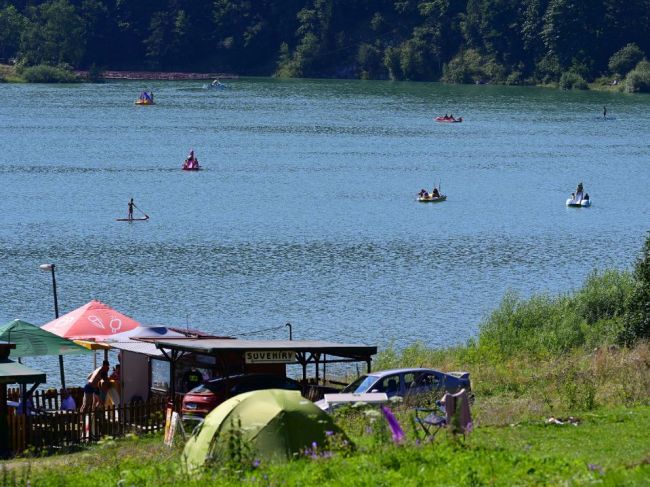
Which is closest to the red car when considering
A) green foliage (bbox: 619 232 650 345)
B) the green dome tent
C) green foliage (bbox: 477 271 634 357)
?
the green dome tent

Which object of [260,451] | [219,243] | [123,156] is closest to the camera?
[260,451]

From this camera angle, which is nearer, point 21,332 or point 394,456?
point 394,456

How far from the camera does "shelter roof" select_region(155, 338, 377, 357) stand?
2670 cm

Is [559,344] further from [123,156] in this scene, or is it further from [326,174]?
[123,156]

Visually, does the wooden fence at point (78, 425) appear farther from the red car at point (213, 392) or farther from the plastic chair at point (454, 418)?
the plastic chair at point (454, 418)

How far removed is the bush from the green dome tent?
182 metres

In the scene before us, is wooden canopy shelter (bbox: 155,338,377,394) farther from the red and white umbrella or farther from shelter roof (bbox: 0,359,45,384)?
the red and white umbrella

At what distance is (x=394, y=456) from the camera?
61.1ft

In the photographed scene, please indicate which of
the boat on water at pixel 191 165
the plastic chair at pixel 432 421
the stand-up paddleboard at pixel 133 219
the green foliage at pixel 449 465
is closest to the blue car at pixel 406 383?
→ the plastic chair at pixel 432 421

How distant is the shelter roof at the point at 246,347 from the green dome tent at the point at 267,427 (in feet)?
19.1

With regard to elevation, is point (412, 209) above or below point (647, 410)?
below

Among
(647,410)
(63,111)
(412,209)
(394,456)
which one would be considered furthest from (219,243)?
(63,111)

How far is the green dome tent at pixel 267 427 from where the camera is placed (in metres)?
20.0

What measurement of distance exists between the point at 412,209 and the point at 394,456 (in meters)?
65.4
